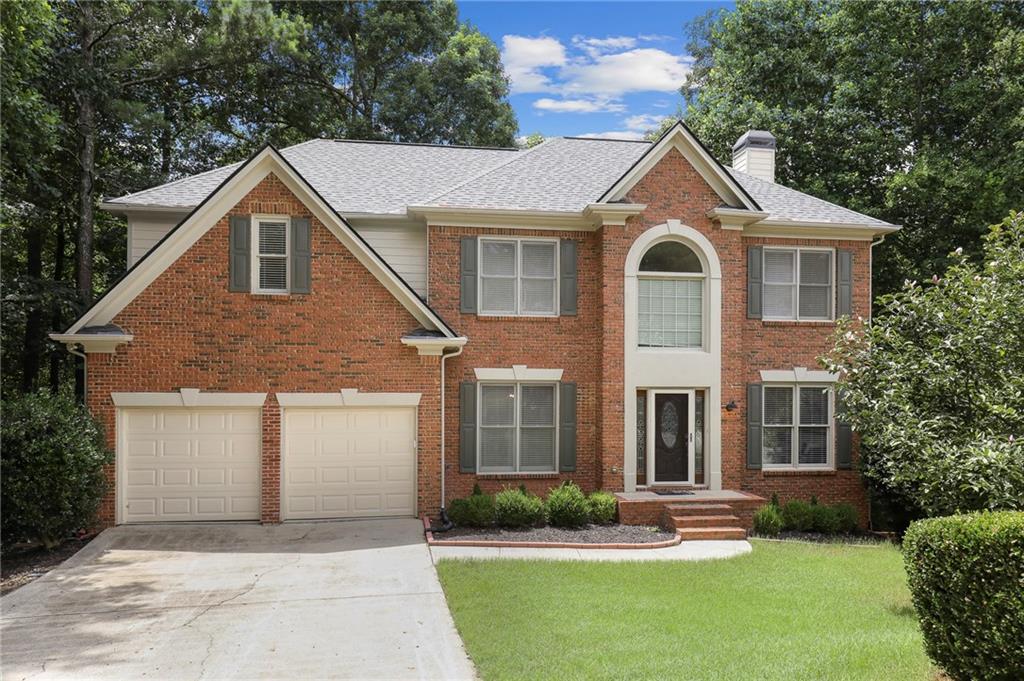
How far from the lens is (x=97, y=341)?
11.6 meters

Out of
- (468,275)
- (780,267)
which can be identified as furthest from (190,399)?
(780,267)

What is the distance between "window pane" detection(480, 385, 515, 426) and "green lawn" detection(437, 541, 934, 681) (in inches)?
165

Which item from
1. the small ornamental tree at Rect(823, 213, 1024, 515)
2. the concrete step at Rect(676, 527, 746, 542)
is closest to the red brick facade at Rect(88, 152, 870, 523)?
the concrete step at Rect(676, 527, 746, 542)

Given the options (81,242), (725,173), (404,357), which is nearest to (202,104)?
(81,242)

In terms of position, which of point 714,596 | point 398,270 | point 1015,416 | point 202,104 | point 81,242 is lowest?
point 714,596

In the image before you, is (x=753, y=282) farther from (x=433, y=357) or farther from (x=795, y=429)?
(x=433, y=357)

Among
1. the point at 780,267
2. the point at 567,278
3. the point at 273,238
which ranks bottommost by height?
the point at 567,278

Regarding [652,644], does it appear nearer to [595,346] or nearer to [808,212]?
[595,346]

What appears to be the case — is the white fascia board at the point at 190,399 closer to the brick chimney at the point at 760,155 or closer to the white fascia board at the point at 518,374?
the white fascia board at the point at 518,374

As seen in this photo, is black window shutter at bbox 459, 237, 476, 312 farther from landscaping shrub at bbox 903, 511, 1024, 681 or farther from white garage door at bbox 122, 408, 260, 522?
landscaping shrub at bbox 903, 511, 1024, 681

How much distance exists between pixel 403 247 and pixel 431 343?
257 cm

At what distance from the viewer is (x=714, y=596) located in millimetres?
8742

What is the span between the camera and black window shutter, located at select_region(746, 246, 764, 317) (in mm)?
14625

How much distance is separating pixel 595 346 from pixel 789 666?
8.37 meters
